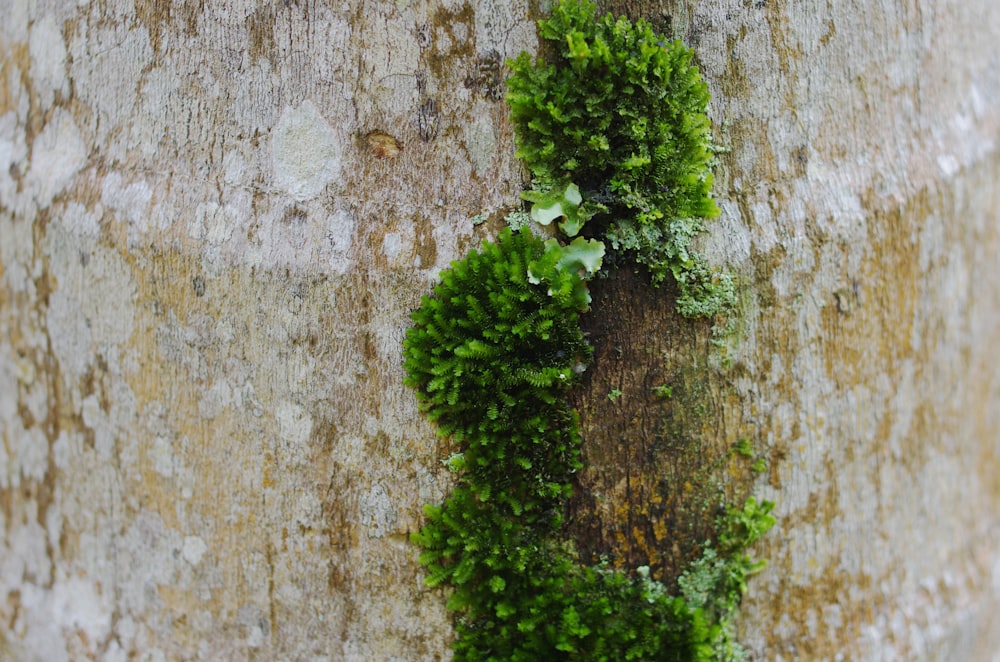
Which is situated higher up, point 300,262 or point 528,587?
point 300,262

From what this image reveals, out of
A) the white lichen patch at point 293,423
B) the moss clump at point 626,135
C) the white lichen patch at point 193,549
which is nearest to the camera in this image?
the moss clump at point 626,135

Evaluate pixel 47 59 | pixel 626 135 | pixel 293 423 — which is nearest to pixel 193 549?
pixel 293 423

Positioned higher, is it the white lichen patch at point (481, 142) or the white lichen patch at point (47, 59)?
the white lichen patch at point (47, 59)

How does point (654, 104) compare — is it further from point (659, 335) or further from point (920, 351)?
point (920, 351)

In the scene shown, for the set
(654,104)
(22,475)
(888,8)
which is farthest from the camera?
(22,475)

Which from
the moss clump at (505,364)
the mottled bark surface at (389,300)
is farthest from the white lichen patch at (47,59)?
the moss clump at (505,364)

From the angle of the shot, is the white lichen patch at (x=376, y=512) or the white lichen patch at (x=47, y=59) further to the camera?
the white lichen patch at (x=47, y=59)

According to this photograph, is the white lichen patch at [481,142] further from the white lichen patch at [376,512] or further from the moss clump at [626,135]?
the white lichen patch at [376,512]

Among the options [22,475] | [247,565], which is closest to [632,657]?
[247,565]
